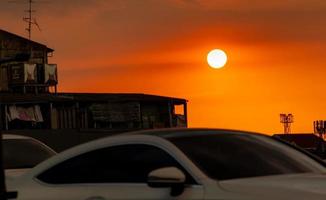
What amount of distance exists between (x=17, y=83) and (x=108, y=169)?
5346 centimetres

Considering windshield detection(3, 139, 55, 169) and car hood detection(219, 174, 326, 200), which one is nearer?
car hood detection(219, 174, 326, 200)

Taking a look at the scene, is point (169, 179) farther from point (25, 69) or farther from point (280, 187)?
point (25, 69)

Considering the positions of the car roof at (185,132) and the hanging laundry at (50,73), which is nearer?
the car roof at (185,132)

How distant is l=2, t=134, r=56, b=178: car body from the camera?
10883 mm

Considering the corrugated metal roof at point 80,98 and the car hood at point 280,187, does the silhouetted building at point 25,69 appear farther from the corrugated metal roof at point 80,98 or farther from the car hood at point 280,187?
the car hood at point 280,187

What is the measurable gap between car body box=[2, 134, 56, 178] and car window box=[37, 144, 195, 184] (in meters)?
4.20

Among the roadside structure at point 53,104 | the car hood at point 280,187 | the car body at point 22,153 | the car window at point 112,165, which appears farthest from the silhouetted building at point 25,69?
the car hood at point 280,187

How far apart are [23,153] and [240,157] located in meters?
6.21

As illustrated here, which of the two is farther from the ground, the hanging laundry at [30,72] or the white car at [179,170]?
the hanging laundry at [30,72]

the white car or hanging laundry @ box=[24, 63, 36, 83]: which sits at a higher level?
hanging laundry @ box=[24, 63, 36, 83]

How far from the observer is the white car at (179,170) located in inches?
208

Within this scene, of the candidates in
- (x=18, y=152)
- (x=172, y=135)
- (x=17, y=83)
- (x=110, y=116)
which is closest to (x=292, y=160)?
(x=172, y=135)

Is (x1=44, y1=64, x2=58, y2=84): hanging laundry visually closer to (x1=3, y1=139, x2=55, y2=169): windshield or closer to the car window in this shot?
(x1=3, y1=139, x2=55, y2=169): windshield

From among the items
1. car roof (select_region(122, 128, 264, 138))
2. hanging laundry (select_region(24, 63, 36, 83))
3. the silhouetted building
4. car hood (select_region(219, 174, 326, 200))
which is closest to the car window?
car roof (select_region(122, 128, 264, 138))
